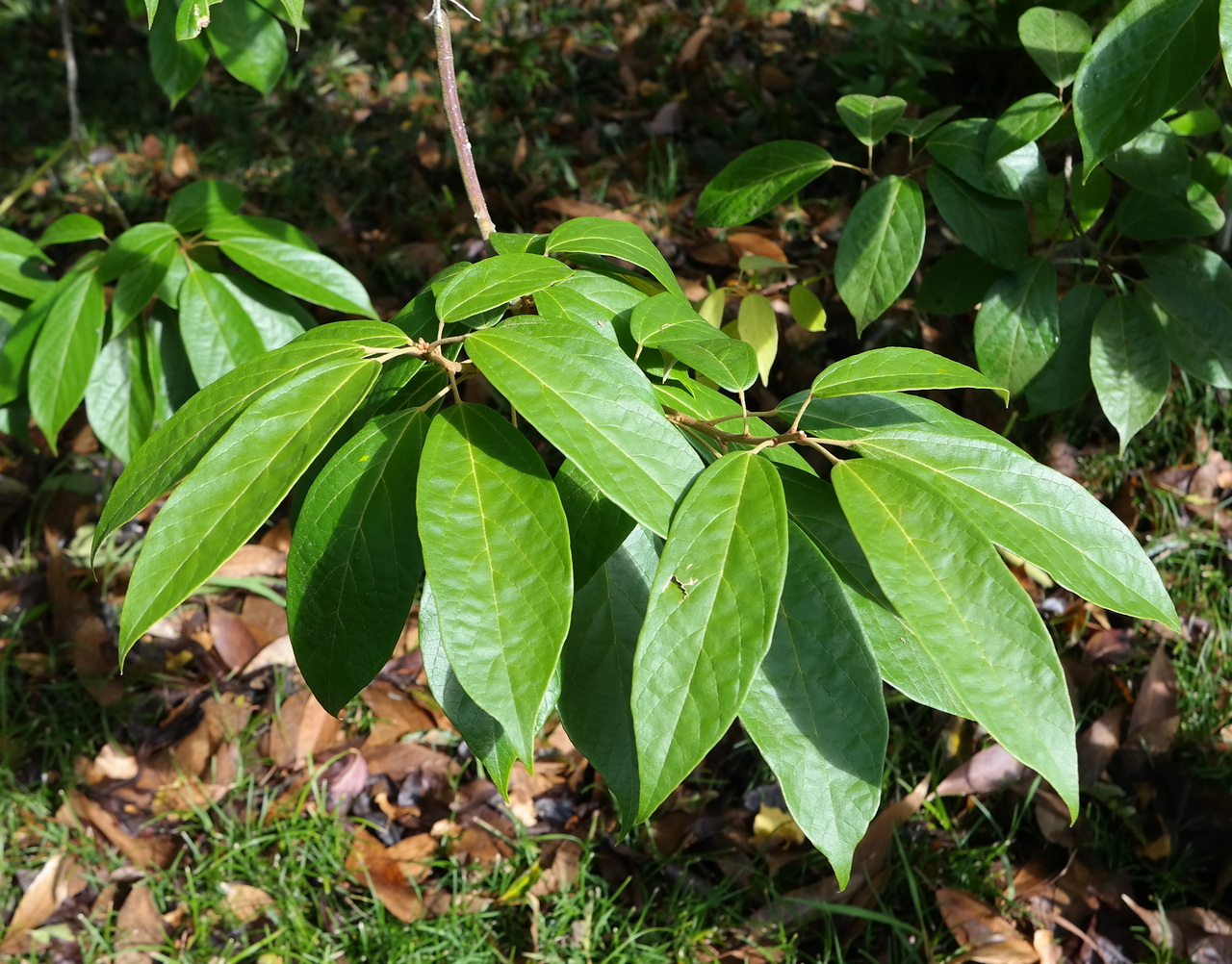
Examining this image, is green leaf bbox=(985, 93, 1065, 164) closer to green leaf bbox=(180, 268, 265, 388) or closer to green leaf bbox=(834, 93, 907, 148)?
green leaf bbox=(834, 93, 907, 148)

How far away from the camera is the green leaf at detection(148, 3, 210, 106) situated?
→ 71.7 inches

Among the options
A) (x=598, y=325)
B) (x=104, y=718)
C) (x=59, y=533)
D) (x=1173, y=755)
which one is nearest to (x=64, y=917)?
(x=104, y=718)

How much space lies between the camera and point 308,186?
348 cm

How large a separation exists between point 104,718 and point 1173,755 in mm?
2364

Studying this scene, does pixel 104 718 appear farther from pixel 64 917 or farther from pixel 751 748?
pixel 751 748

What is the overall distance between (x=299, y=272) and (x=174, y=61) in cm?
59

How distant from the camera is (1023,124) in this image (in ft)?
4.55

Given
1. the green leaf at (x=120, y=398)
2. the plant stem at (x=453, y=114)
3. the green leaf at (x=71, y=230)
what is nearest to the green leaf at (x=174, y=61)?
the green leaf at (x=71, y=230)

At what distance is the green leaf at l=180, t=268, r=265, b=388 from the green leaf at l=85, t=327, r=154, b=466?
230 mm

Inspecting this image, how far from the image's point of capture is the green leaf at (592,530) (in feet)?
2.53

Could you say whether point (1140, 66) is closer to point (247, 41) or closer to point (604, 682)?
point (604, 682)

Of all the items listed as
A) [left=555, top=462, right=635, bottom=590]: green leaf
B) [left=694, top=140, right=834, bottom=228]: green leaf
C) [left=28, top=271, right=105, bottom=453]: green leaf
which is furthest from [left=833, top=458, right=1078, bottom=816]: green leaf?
[left=28, top=271, right=105, bottom=453]: green leaf

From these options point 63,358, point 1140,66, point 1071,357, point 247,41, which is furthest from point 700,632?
point 247,41

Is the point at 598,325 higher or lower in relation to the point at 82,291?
higher
